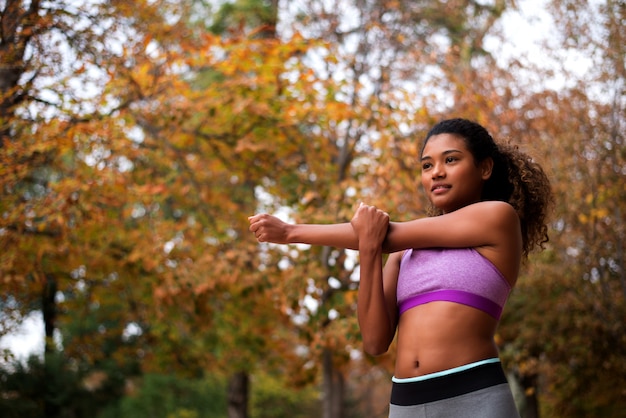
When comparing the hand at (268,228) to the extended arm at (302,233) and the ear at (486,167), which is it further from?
the ear at (486,167)

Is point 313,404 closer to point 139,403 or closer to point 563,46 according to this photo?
point 139,403

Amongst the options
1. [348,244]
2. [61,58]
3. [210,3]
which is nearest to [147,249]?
[61,58]

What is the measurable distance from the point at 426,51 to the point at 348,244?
27.8 feet

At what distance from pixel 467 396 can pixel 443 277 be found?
34cm

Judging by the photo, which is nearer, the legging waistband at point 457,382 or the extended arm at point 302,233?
the legging waistband at point 457,382

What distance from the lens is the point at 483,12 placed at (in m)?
13.2

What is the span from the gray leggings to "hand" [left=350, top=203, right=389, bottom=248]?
43 cm

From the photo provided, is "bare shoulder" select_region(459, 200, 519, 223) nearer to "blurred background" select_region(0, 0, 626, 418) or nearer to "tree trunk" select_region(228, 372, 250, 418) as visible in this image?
"blurred background" select_region(0, 0, 626, 418)

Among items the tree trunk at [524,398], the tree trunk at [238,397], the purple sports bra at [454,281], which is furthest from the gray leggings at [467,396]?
the tree trunk at [238,397]

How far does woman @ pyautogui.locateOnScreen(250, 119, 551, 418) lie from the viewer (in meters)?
2.12

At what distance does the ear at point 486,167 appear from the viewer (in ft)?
7.95

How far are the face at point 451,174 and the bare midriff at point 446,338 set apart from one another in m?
0.37

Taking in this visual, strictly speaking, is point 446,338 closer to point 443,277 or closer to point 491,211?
point 443,277

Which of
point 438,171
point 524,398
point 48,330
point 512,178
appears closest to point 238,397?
point 48,330
